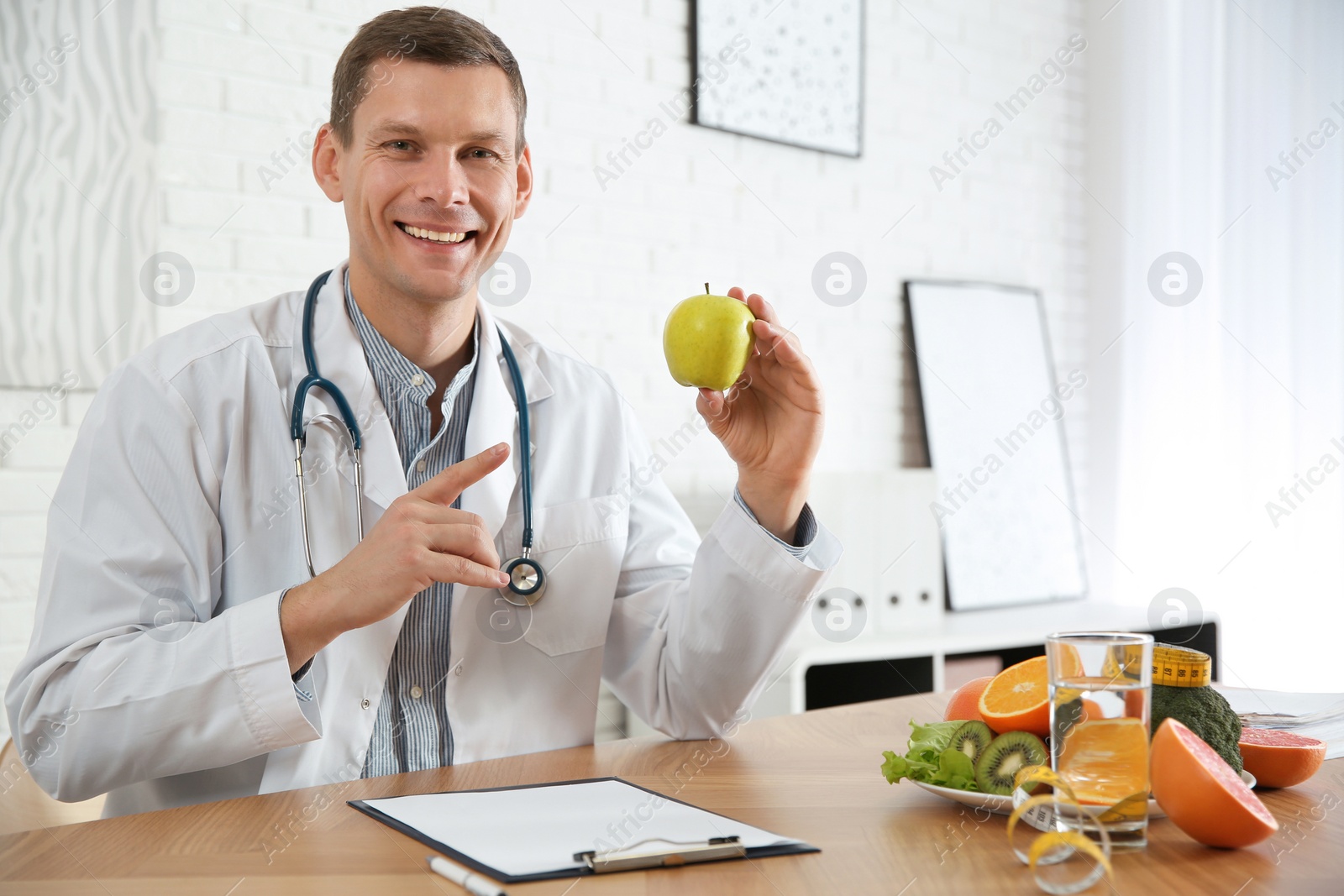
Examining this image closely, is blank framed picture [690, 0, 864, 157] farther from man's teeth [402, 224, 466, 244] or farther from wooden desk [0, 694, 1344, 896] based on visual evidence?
wooden desk [0, 694, 1344, 896]

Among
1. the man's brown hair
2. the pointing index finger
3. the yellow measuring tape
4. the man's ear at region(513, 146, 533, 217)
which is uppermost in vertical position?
the man's brown hair

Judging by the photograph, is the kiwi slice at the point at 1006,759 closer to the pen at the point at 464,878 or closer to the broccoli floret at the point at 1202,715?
the broccoli floret at the point at 1202,715

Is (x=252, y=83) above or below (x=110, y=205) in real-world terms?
above

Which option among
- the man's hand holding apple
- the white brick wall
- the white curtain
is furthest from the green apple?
the white curtain

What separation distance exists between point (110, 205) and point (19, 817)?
1.32 metres

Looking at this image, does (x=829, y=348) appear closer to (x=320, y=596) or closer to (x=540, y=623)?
(x=540, y=623)

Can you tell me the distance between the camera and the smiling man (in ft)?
3.77

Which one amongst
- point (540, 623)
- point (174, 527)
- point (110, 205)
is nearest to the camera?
point (174, 527)

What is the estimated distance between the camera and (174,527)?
1.31 m

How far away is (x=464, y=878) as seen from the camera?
0.79 meters

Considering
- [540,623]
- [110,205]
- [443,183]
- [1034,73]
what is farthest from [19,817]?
[1034,73]

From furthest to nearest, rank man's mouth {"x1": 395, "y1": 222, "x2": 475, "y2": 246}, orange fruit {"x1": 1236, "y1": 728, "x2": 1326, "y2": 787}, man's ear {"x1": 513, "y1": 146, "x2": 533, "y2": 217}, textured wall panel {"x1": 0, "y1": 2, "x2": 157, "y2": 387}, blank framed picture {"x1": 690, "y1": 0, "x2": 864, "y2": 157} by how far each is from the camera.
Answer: blank framed picture {"x1": 690, "y1": 0, "x2": 864, "y2": 157}, textured wall panel {"x1": 0, "y1": 2, "x2": 157, "y2": 387}, man's ear {"x1": 513, "y1": 146, "x2": 533, "y2": 217}, man's mouth {"x1": 395, "y1": 222, "x2": 475, "y2": 246}, orange fruit {"x1": 1236, "y1": 728, "x2": 1326, "y2": 787}

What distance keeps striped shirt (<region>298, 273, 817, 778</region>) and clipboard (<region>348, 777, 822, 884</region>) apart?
0.36m

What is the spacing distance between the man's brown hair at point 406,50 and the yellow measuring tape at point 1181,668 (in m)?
1.14
